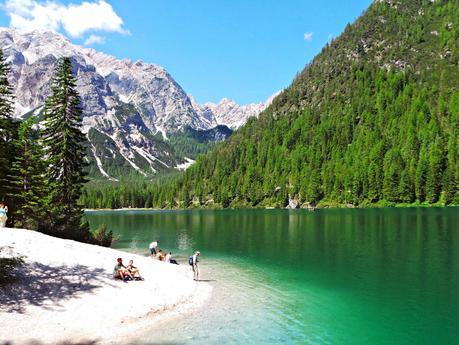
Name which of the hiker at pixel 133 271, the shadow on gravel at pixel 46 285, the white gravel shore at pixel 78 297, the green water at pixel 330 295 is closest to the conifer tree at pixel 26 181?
the white gravel shore at pixel 78 297

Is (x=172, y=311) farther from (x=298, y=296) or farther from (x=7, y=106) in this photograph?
(x=7, y=106)

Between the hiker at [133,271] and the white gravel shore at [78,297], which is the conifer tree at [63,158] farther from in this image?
the hiker at [133,271]

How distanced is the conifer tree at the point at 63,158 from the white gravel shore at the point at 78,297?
19.3 m

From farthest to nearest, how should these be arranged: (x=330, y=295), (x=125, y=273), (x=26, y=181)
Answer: (x=26, y=181) → (x=125, y=273) → (x=330, y=295)

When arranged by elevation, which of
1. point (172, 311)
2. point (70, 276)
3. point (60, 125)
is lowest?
point (172, 311)

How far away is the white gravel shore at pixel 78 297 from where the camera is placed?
23144 millimetres

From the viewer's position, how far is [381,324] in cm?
2578

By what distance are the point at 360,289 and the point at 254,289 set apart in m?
9.90

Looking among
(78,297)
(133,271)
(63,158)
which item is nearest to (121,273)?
(133,271)

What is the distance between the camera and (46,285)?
2862 cm

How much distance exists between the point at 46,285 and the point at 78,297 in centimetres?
278

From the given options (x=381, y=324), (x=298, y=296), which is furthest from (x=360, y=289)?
(x=381, y=324)

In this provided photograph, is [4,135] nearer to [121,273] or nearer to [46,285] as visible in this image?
[121,273]

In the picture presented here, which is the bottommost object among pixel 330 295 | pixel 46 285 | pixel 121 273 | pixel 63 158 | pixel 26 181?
pixel 330 295
